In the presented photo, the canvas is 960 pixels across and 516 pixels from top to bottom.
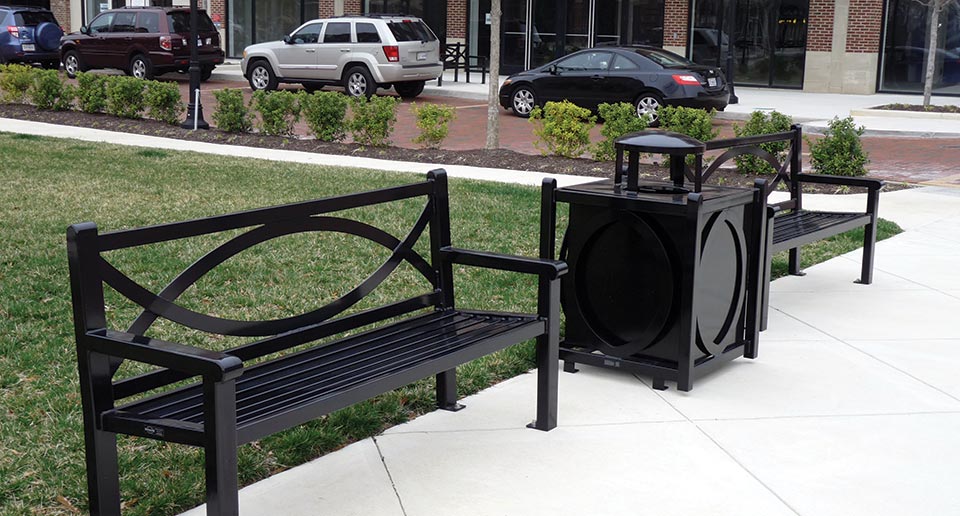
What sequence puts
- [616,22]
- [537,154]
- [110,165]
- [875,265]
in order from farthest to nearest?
[616,22] → [537,154] → [110,165] → [875,265]

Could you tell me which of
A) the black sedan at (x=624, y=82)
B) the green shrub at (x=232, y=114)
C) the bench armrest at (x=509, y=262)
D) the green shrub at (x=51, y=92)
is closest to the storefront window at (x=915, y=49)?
the black sedan at (x=624, y=82)

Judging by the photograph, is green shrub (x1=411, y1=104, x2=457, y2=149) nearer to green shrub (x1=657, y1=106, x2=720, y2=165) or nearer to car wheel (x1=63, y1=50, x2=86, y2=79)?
green shrub (x1=657, y1=106, x2=720, y2=165)

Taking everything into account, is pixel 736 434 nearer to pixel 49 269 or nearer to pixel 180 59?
pixel 49 269

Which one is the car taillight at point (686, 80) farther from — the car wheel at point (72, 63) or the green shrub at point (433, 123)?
the car wheel at point (72, 63)

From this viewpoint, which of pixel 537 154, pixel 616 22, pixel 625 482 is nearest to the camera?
pixel 625 482

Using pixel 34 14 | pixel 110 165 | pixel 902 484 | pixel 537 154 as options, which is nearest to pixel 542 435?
pixel 902 484

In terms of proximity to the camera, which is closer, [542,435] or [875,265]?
[542,435]

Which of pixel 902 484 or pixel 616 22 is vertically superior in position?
pixel 616 22

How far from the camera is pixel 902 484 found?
14.2 ft

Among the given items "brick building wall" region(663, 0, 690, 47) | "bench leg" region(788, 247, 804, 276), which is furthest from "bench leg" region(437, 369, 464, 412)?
"brick building wall" region(663, 0, 690, 47)

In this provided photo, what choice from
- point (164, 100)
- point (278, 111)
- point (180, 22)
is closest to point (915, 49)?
point (278, 111)

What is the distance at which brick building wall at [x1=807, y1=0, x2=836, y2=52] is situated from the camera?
27.0 m

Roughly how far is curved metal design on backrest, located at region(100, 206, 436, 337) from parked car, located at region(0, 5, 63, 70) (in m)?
27.6

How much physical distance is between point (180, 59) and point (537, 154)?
47.5 ft
